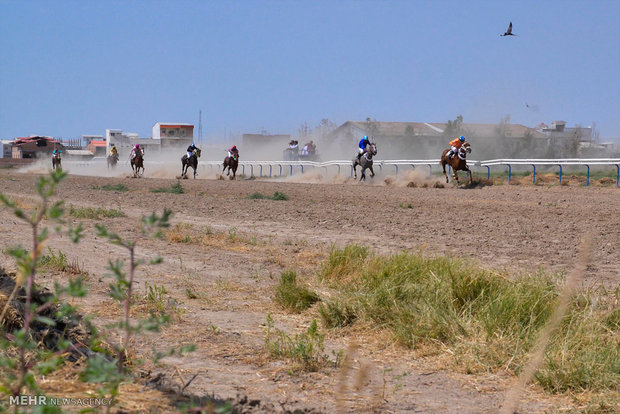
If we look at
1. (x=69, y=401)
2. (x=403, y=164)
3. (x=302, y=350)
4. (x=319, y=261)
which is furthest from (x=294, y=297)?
(x=403, y=164)

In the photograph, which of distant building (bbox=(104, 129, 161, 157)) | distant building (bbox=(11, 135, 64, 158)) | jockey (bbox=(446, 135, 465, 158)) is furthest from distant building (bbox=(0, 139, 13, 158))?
jockey (bbox=(446, 135, 465, 158))

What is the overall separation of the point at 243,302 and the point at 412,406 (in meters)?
2.81

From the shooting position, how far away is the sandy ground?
3990 millimetres

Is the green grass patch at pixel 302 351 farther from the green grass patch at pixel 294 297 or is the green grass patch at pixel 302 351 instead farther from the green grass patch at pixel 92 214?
the green grass patch at pixel 92 214

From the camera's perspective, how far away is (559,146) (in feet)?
182

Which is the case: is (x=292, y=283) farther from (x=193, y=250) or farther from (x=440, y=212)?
(x=440, y=212)

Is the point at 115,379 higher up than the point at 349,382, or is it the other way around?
the point at 115,379

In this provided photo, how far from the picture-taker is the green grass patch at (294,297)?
19.6ft

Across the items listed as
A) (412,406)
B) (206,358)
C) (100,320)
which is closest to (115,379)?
(412,406)

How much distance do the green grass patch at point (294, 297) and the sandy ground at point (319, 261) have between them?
0.11m

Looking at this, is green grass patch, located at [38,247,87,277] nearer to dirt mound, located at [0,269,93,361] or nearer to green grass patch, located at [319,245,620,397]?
dirt mound, located at [0,269,93,361]

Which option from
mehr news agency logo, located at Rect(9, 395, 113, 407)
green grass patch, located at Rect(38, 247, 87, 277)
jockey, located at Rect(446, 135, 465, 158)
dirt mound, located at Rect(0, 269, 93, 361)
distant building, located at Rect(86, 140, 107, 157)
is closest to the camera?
mehr news agency logo, located at Rect(9, 395, 113, 407)

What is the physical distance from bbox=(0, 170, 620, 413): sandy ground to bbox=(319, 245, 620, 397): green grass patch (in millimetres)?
188

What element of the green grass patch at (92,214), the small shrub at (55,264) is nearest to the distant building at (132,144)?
the green grass patch at (92,214)
